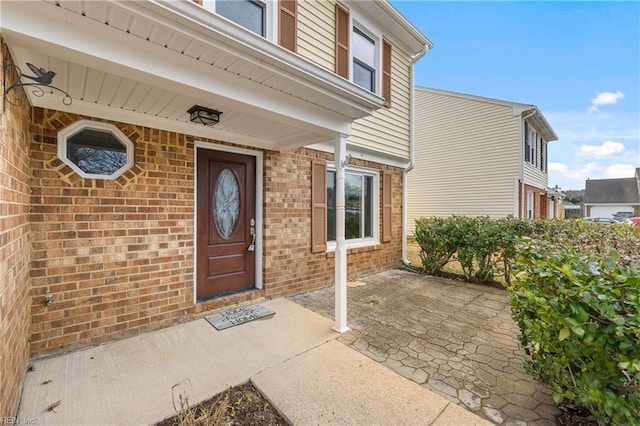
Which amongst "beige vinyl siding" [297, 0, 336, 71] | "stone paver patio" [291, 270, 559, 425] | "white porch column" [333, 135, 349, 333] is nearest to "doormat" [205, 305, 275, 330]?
"stone paver patio" [291, 270, 559, 425]

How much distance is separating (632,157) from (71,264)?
4002cm

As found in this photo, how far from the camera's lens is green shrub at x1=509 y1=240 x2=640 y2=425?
1429mm

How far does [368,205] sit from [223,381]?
4737 mm

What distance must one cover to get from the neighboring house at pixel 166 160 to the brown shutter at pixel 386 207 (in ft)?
4.86

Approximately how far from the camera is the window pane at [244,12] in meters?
3.44

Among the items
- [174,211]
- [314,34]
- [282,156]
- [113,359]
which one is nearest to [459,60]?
[314,34]

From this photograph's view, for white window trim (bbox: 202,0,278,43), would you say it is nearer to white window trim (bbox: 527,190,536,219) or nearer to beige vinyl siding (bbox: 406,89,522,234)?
beige vinyl siding (bbox: 406,89,522,234)

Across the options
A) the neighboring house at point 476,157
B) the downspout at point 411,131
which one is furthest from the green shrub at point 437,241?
the neighboring house at point 476,157

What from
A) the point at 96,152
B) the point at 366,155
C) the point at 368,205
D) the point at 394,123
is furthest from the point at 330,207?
the point at 96,152

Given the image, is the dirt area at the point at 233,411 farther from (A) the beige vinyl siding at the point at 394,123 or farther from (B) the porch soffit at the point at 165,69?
(A) the beige vinyl siding at the point at 394,123

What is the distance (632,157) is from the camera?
2581cm

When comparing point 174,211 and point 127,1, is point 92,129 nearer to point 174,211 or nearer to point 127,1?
point 174,211

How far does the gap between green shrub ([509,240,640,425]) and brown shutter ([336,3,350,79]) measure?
177 inches

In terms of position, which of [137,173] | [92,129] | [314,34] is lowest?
[137,173]
